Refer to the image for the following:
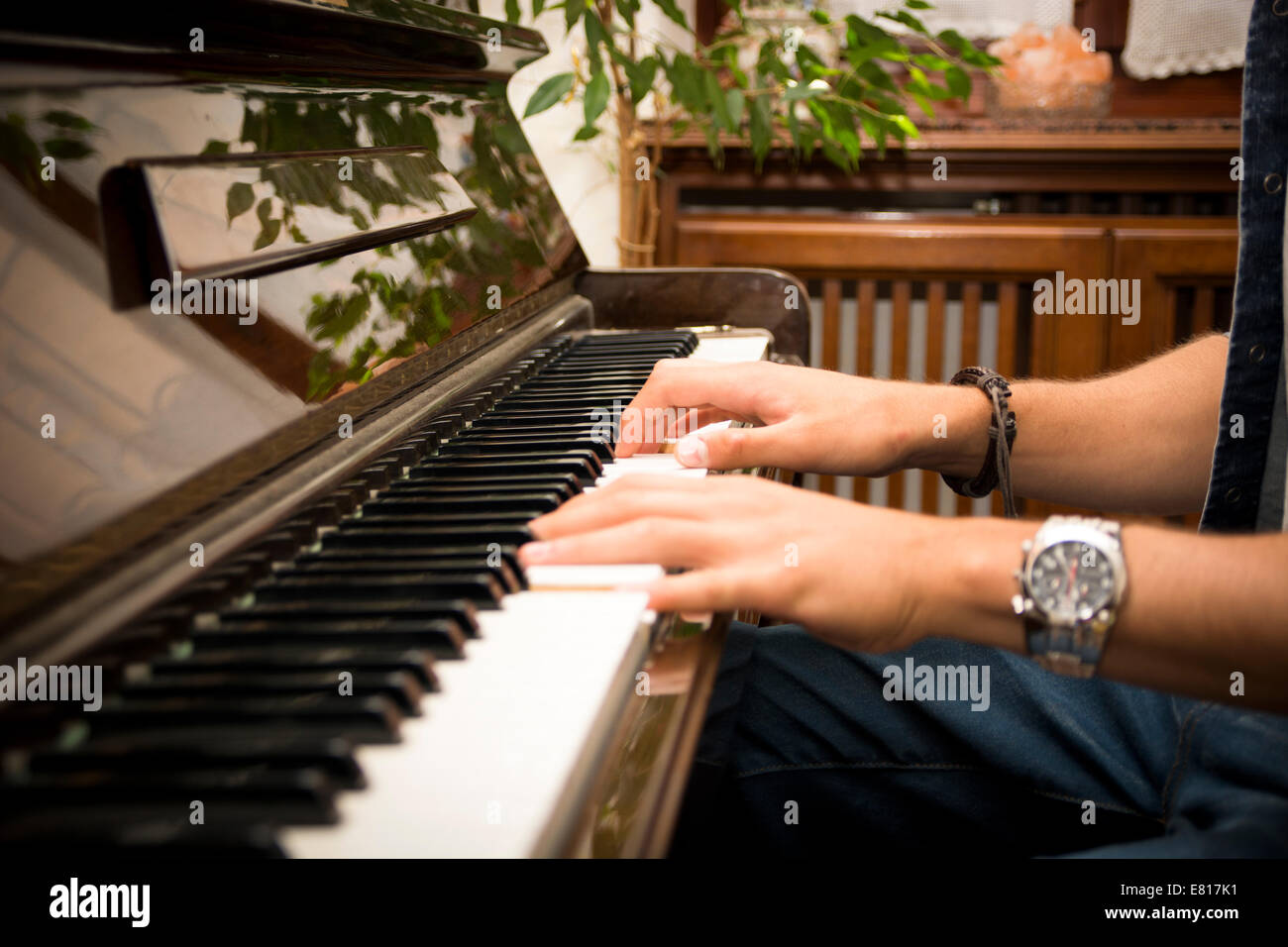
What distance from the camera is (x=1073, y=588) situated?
0.58 m

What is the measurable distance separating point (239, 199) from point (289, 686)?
0.38m

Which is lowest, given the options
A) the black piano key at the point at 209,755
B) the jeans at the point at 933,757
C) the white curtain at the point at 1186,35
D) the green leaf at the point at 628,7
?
the jeans at the point at 933,757

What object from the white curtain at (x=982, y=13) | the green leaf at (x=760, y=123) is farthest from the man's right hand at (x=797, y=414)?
the white curtain at (x=982, y=13)

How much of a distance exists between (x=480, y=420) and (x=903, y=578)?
1.39 ft

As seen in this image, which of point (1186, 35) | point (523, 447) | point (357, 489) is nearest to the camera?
point (357, 489)

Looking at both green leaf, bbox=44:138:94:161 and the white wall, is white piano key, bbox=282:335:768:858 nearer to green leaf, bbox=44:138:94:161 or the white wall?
green leaf, bbox=44:138:94:161

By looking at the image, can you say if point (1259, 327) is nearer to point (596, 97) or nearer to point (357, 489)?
point (357, 489)

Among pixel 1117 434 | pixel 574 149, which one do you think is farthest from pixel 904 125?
pixel 1117 434

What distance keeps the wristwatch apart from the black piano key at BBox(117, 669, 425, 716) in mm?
359

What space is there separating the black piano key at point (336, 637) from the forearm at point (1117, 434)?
25.1 inches

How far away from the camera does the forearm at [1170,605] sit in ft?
1.83

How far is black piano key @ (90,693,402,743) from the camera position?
1.37ft

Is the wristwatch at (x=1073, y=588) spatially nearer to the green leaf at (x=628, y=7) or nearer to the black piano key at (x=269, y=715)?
the black piano key at (x=269, y=715)
